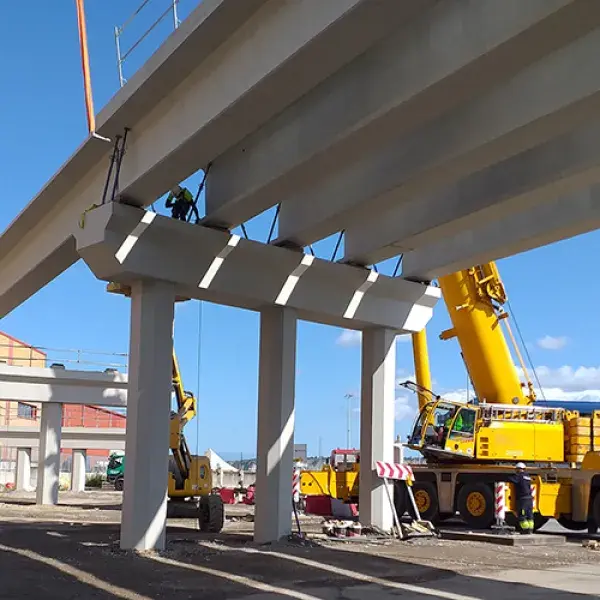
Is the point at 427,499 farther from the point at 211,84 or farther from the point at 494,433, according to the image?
the point at 211,84

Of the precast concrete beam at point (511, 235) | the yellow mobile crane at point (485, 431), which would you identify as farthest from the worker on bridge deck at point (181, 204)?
the yellow mobile crane at point (485, 431)

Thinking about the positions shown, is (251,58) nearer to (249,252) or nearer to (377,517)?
(249,252)

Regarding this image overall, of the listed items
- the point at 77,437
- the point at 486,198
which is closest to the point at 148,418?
the point at 486,198

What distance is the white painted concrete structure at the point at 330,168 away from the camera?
9508 millimetres

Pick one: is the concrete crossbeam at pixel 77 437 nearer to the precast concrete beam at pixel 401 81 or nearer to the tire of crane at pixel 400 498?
the tire of crane at pixel 400 498

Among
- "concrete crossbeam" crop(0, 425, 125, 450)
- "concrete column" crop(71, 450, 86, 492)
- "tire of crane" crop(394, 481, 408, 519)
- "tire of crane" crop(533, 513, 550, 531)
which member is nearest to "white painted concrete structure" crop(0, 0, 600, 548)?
"tire of crane" crop(394, 481, 408, 519)

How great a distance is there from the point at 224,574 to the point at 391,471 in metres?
6.75

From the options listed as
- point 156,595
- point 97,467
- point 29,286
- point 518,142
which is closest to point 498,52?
point 518,142

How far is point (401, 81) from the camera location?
1004 cm

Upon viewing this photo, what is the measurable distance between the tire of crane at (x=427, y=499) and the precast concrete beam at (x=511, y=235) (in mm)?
5764

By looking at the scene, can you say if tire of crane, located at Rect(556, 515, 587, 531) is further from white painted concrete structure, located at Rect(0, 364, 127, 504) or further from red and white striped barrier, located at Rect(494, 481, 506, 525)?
white painted concrete structure, located at Rect(0, 364, 127, 504)

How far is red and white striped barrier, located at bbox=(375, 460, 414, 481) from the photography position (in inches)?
698

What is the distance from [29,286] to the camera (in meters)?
20.6

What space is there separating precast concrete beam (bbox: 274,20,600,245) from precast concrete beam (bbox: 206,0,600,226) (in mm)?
563
